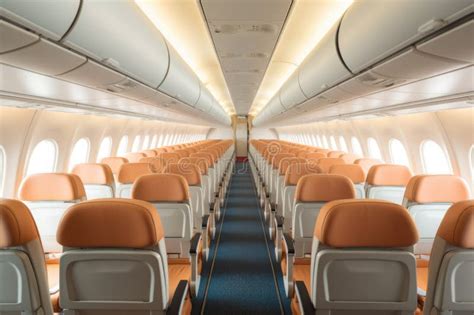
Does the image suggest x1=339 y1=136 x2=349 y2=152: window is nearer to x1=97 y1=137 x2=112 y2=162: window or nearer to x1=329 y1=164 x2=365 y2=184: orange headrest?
x1=97 y1=137 x2=112 y2=162: window

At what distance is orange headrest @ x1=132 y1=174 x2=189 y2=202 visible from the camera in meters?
3.90

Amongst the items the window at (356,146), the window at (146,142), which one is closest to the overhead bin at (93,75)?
the window at (356,146)

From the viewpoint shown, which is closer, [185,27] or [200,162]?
[185,27]

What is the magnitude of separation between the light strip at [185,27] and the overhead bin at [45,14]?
132 centimetres

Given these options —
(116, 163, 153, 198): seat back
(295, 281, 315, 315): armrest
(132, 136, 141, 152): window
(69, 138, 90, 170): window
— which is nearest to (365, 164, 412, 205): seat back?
(295, 281, 315, 315): armrest

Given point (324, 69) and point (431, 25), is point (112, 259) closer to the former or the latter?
point (431, 25)

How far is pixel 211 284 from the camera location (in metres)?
4.67

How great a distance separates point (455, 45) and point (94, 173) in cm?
459

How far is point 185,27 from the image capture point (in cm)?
525

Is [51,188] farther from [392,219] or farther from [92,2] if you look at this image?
[392,219]

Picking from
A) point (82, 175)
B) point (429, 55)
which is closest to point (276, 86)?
point (82, 175)

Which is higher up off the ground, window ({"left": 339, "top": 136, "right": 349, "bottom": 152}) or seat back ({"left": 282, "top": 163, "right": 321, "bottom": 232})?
window ({"left": 339, "top": 136, "right": 349, "bottom": 152})

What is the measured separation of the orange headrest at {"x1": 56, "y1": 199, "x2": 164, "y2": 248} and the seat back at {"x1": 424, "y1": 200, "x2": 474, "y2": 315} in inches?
64.1

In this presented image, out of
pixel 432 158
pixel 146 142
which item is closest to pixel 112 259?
pixel 432 158
